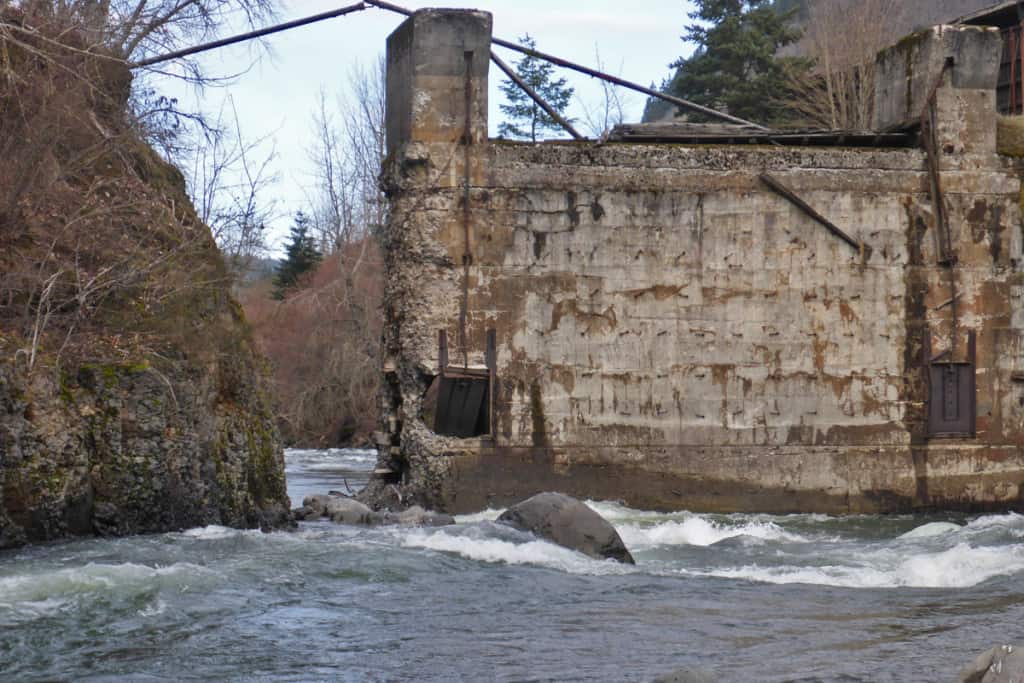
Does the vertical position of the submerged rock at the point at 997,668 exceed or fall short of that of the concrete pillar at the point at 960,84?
it falls short

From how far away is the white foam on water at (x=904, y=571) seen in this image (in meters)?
11.4

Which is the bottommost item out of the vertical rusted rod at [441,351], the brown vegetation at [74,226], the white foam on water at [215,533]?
the white foam on water at [215,533]

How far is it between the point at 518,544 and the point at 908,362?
263 inches

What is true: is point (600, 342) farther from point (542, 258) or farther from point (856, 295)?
point (856, 295)

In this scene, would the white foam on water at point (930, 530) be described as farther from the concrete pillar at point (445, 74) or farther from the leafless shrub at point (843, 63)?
the leafless shrub at point (843, 63)

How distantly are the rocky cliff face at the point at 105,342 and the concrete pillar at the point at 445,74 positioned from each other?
121 inches

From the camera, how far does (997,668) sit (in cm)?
685

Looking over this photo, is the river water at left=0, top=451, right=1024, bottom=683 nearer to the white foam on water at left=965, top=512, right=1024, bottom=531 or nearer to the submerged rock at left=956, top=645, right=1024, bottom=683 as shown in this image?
the submerged rock at left=956, top=645, right=1024, bottom=683

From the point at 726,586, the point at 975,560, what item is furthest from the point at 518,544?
the point at 975,560

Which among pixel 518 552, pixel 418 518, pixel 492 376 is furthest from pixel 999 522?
pixel 418 518

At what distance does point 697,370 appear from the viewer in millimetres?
16312

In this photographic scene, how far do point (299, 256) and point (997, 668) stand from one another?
40.3m

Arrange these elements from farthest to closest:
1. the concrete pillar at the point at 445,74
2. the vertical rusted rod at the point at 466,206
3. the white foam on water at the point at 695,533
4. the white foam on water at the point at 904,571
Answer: the concrete pillar at the point at 445,74 → the vertical rusted rod at the point at 466,206 → the white foam on water at the point at 695,533 → the white foam on water at the point at 904,571

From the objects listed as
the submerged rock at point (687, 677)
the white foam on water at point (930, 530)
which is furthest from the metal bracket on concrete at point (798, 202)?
the submerged rock at point (687, 677)
